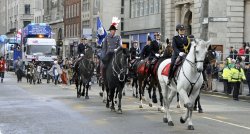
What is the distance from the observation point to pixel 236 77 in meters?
28.4

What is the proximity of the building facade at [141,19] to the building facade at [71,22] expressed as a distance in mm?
19620

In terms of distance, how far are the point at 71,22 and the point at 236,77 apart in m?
66.2

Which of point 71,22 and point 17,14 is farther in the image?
point 17,14

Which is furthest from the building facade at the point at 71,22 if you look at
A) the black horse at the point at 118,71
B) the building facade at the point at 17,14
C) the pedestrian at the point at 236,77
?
the black horse at the point at 118,71

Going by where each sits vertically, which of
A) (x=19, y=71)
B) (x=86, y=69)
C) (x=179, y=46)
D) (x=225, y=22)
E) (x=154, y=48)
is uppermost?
(x=225, y=22)

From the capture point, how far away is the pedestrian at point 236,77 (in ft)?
92.6

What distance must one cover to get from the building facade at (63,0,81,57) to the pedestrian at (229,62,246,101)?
194ft

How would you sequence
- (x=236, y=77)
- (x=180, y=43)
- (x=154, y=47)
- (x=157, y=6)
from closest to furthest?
(x=180, y=43), (x=154, y=47), (x=236, y=77), (x=157, y=6)

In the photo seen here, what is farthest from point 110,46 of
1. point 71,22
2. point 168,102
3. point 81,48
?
point 71,22

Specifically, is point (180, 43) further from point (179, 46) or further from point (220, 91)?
point (220, 91)

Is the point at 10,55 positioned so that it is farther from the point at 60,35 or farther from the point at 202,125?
the point at 202,125

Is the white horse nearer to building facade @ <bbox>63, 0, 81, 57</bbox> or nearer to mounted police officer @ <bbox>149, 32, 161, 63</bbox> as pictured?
mounted police officer @ <bbox>149, 32, 161, 63</bbox>

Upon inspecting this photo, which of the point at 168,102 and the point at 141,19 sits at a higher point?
the point at 141,19

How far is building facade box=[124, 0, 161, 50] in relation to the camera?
193 ft
